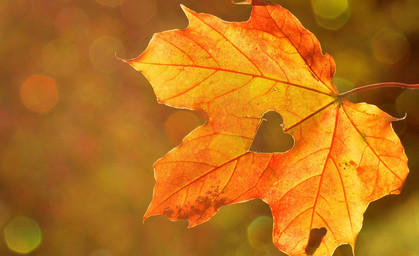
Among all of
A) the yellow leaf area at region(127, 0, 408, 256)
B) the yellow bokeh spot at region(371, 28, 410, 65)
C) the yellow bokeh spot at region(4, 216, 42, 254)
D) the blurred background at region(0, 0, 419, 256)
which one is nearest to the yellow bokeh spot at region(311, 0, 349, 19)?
the yellow bokeh spot at region(371, 28, 410, 65)

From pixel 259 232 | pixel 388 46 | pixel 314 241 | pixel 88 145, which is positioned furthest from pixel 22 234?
pixel 314 241

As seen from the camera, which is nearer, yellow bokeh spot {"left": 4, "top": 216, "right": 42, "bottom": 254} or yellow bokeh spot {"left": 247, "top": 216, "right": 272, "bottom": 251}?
yellow bokeh spot {"left": 247, "top": 216, "right": 272, "bottom": 251}

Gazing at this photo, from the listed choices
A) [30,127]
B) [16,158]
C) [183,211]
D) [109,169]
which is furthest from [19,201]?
[183,211]

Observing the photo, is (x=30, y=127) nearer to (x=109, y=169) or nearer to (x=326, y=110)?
(x=109, y=169)

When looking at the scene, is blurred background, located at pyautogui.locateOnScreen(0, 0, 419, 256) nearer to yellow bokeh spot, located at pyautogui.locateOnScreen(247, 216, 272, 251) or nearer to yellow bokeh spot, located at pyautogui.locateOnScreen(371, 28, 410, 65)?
yellow bokeh spot, located at pyautogui.locateOnScreen(247, 216, 272, 251)

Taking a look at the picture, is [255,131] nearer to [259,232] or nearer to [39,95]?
[259,232]

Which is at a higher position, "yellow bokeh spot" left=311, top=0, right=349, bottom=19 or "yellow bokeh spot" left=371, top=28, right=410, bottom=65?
"yellow bokeh spot" left=311, top=0, right=349, bottom=19

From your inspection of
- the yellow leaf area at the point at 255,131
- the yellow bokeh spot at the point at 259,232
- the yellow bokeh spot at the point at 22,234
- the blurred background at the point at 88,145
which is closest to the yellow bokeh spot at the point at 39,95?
Result: the blurred background at the point at 88,145
